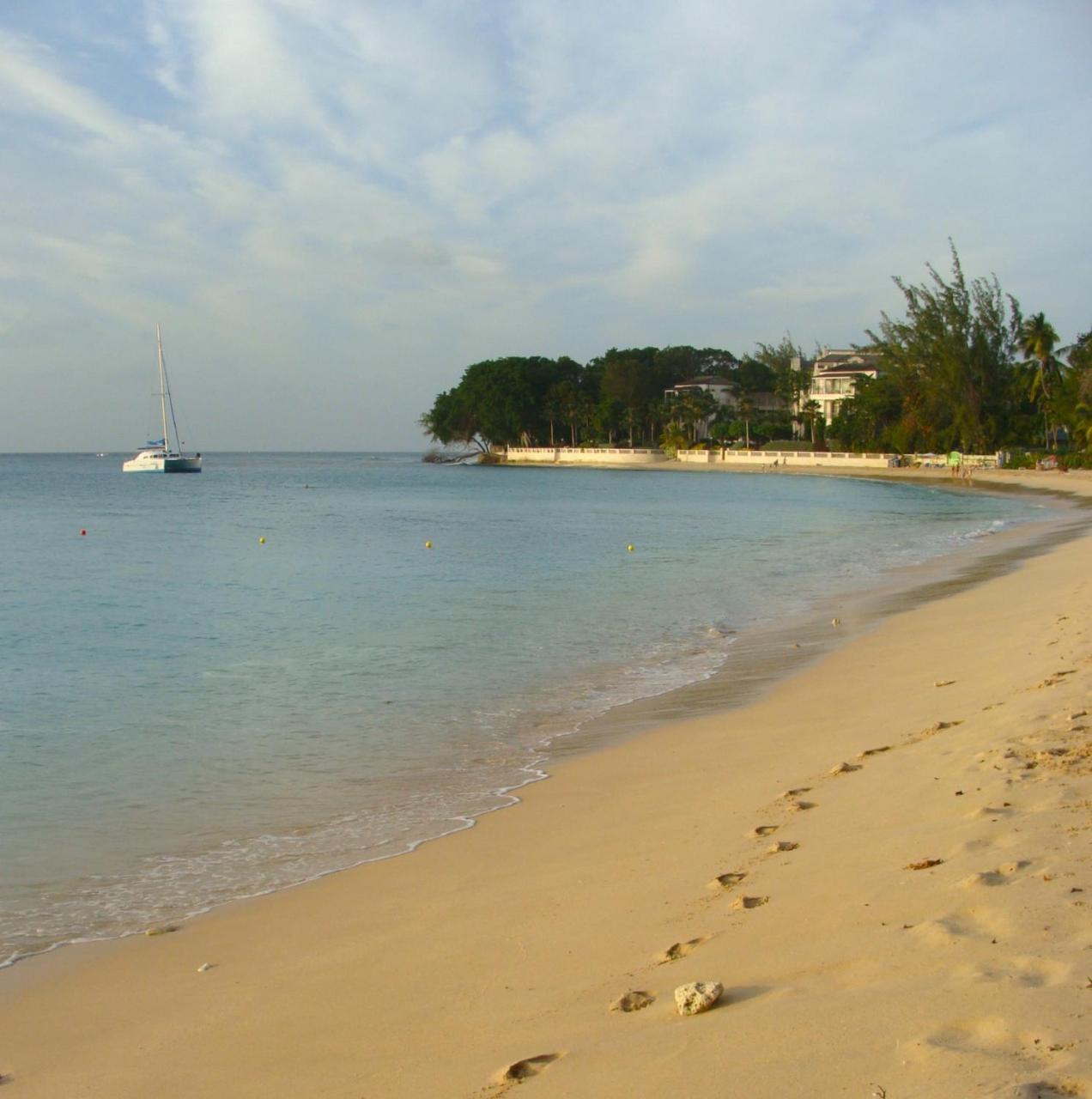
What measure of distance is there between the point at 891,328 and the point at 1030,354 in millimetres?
17404

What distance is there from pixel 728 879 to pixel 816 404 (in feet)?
396

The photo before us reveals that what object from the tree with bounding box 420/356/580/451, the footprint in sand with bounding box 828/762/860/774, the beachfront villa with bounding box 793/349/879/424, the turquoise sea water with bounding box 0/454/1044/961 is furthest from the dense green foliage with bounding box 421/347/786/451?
the footprint in sand with bounding box 828/762/860/774

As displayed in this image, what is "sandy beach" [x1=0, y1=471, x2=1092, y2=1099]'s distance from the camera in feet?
11.4

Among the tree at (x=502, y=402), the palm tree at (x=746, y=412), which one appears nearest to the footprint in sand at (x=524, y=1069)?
the palm tree at (x=746, y=412)

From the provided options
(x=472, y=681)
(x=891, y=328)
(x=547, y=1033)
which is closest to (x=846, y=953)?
(x=547, y=1033)

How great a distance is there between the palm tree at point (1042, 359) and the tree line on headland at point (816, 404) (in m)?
0.12

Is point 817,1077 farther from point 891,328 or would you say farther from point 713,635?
point 891,328

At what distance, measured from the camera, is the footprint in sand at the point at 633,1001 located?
4020 mm

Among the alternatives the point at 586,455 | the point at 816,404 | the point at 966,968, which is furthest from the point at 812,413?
the point at 966,968

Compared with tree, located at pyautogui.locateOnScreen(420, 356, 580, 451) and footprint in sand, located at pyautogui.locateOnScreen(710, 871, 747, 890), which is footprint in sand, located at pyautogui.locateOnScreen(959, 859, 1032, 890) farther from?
tree, located at pyautogui.locateOnScreen(420, 356, 580, 451)

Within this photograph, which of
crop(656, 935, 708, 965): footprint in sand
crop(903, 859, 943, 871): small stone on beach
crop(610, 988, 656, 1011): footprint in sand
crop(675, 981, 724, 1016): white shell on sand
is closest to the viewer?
crop(675, 981, 724, 1016): white shell on sand

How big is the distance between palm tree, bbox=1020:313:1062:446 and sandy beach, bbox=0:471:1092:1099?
8649 cm

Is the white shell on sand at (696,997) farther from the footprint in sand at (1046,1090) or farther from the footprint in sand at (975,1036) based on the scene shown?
the footprint in sand at (1046,1090)

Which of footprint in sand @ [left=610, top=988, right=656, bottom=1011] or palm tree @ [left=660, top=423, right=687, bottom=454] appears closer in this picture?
footprint in sand @ [left=610, top=988, right=656, bottom=1011]
